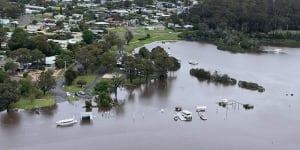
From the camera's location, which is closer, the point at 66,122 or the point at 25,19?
the point at 66,122

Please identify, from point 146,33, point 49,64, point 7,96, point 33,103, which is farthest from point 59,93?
point 146,33

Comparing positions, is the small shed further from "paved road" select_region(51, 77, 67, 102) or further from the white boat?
the white boat

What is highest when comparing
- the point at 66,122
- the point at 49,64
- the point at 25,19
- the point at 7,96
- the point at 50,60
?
the point at 25,19

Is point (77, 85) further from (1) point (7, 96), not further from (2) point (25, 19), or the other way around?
(2) point (25, 19)

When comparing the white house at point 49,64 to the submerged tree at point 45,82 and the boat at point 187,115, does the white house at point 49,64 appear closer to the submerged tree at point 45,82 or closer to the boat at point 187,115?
the submerged tree at point 45,82

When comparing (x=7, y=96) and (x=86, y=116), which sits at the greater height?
(x=7, y=96)

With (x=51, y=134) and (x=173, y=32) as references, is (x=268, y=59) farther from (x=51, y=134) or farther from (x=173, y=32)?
(x=51, y=134)

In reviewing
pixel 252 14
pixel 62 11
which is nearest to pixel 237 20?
pixel 252 14
